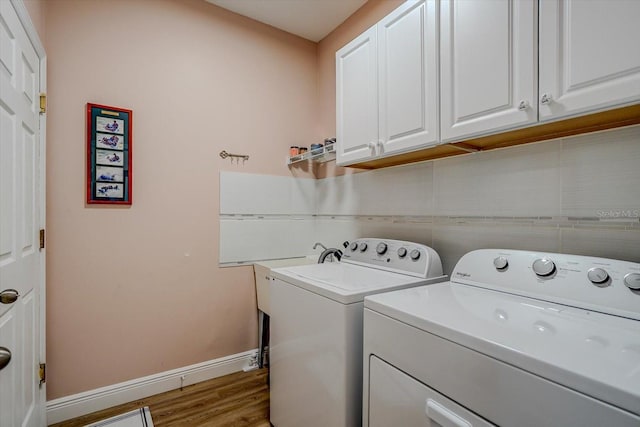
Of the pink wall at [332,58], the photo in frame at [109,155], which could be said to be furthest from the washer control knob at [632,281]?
the photo in frame at [109,155]

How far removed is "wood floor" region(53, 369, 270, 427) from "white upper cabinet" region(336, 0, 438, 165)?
163cm

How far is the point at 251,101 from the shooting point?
8.05 ft

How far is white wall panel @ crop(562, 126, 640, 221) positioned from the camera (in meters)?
1.07

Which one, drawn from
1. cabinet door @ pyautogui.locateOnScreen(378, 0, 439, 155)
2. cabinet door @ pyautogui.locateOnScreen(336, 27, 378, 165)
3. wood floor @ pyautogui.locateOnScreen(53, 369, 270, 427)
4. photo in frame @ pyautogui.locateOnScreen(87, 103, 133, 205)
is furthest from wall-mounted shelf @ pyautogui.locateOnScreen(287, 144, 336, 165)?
wood floor @ pyautogui.locateOnScreen(53, 369, 270, 427)

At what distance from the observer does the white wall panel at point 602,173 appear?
3.51 ft

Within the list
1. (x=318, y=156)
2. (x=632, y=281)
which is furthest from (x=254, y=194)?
(x=632, y=281)

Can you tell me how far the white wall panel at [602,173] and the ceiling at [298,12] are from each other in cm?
184

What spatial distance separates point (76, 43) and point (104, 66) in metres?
0.17

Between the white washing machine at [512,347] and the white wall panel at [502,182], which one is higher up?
the white wall panel at [502,182]

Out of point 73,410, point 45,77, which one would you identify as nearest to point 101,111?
point 45,77

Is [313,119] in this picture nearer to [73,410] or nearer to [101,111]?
[101,111]

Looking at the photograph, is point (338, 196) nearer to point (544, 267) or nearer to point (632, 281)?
point (544, 267)

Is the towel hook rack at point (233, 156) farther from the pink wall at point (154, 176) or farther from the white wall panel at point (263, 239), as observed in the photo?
the white wall panel at point (263, 239)

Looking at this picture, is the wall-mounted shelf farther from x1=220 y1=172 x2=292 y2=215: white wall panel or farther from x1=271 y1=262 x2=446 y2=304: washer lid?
x1=271 y1=262 x2=446 y2=304: washer lid
